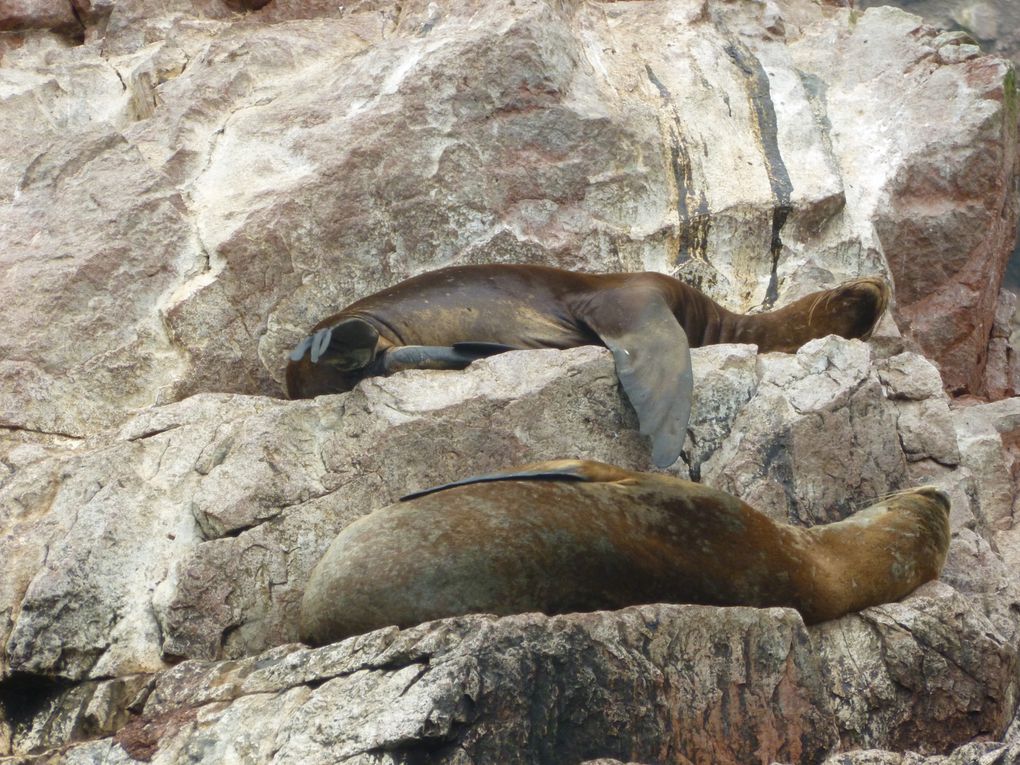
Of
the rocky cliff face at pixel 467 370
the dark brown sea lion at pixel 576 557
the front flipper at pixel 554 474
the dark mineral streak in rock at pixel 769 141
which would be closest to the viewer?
the rocky cliff face at pixel 467 370

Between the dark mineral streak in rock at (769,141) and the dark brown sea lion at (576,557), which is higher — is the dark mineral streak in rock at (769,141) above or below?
above

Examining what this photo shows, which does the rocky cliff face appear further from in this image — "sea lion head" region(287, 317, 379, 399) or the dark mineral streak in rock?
"sea lion head" region(287, 317, 379, 399)

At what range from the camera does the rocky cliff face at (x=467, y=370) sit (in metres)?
4.24

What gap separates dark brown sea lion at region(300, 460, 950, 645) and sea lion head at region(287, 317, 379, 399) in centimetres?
136

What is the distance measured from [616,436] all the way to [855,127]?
371cm

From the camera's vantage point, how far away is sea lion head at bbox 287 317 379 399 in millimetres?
6266

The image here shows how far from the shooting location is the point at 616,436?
6020 millimetres

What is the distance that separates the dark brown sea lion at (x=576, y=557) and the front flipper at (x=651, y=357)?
66 cm

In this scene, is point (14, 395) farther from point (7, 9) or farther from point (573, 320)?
point (7, 9)

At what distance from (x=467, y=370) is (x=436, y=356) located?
38 cm

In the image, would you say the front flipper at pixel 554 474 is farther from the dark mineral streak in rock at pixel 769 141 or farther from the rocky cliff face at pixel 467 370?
the dark mineral streak in rock at pixel 769 141

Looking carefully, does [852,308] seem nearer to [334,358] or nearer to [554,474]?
[334,358]

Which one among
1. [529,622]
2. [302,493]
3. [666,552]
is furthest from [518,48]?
[529,622]

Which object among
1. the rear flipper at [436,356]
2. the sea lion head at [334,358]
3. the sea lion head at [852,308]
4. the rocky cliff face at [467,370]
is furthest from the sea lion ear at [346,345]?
the sea lion head at [852,308]
